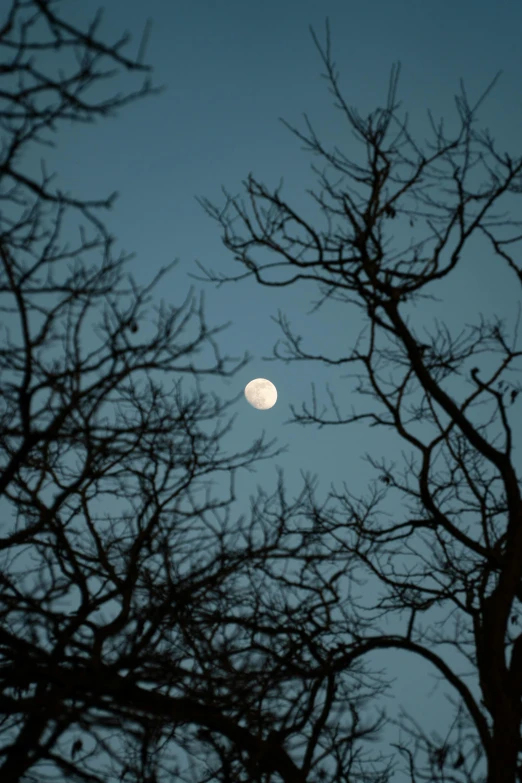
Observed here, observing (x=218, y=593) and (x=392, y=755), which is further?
(x=392, y=755)

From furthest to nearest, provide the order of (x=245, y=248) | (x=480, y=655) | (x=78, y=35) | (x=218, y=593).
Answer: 1. (x=245, y=248)
2. (x=480, y=655)
3. (x=218, y=593)
4. (x=78, y=35)

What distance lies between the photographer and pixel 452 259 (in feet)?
21.2

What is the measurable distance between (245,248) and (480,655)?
13.6 ft

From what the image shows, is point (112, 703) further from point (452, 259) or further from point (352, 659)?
point (452, 259)

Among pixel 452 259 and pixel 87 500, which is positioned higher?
pixel 452 259

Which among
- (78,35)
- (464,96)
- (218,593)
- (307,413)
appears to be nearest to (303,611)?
(218,593)

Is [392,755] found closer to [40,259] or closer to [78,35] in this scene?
[40,259]

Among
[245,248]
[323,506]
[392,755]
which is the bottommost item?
[392,755]

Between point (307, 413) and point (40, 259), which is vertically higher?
point (307, 413)

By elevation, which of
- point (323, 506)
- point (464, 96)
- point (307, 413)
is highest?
point (464, 96)

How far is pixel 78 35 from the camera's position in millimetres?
2492

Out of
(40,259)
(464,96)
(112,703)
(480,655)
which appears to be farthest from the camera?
(464,96)

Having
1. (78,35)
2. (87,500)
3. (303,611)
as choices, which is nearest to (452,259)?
(303,611)

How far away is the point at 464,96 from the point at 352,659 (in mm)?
4990
